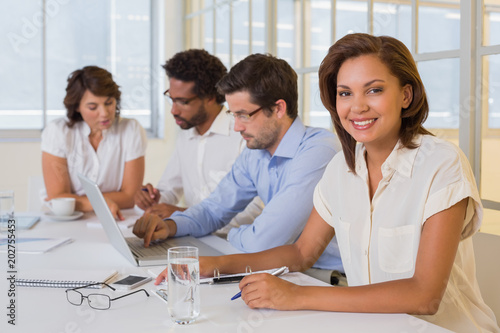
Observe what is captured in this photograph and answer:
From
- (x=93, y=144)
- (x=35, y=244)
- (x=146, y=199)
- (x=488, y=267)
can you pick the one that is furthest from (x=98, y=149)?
(x=488, y=267)

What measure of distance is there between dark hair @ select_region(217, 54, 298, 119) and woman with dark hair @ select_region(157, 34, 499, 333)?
52 cm

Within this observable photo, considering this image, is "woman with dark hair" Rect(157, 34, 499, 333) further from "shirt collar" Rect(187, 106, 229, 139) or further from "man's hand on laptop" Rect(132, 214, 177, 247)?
"shirt collar" Rect(187, 106, 229, 139)

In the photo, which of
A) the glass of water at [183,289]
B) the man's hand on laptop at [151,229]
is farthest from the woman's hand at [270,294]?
the man's hand on laptop at [151,229]

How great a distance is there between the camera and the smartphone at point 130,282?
1350 mm

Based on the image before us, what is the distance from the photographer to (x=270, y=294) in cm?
119

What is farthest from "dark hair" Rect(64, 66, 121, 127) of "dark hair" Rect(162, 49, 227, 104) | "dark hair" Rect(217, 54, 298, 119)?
"dark hair" Rect(217, 54, 298, 119)

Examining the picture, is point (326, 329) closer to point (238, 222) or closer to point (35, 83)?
point (238, 222)

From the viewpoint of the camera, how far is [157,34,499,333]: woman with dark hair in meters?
1.20

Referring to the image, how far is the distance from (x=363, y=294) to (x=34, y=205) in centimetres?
217

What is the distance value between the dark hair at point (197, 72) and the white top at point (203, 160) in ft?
0.45

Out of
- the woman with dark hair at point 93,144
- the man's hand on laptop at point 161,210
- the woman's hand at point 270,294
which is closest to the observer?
the woman's hand at point 270,294

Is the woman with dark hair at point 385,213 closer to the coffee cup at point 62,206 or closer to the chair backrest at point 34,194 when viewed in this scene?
the coffee cup at point 62,206

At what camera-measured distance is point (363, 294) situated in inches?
46.4

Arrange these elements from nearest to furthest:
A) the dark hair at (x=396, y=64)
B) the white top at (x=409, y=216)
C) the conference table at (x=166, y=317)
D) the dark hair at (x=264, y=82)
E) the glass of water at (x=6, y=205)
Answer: the conference table at (x=166, y=317) → the white top at (x=409, y=216) → the dark hair at (x=396, y=64) → the glass of water at (x=6, y=205) → the dark hair at (x=264, y=82)
